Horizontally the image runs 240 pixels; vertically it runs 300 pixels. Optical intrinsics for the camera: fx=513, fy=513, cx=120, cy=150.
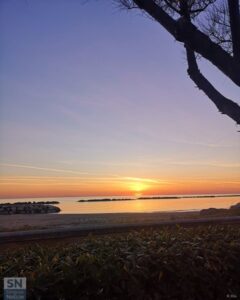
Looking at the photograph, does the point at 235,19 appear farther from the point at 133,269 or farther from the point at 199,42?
the point at 133,269

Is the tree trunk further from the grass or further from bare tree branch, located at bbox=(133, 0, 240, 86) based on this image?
the grass

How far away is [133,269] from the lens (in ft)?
15.6

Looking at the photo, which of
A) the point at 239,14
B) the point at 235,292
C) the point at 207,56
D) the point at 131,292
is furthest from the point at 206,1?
the point at 131,292

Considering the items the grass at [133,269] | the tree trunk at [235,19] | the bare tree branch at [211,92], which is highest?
the tree trunk at [235,19]

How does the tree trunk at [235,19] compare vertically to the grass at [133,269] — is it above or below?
above

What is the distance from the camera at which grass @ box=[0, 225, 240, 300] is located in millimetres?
4475

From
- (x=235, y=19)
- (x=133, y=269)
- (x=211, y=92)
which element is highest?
(x=235, y=19)

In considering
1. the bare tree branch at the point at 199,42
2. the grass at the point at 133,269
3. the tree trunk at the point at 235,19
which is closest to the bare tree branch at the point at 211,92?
the bare tree branch at the point at 199,42

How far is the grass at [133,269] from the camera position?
447 centimetres

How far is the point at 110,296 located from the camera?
4582 mm

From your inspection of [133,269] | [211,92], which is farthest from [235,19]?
[133,269]

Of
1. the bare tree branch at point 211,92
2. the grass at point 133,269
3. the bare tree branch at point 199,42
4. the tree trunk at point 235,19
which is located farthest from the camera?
the bare tree branch at point 211,92

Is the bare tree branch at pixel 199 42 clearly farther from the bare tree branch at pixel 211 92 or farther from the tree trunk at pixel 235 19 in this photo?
the bare tree branch at pixel 211 92

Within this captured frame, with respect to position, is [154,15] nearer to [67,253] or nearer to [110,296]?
[67,253]
